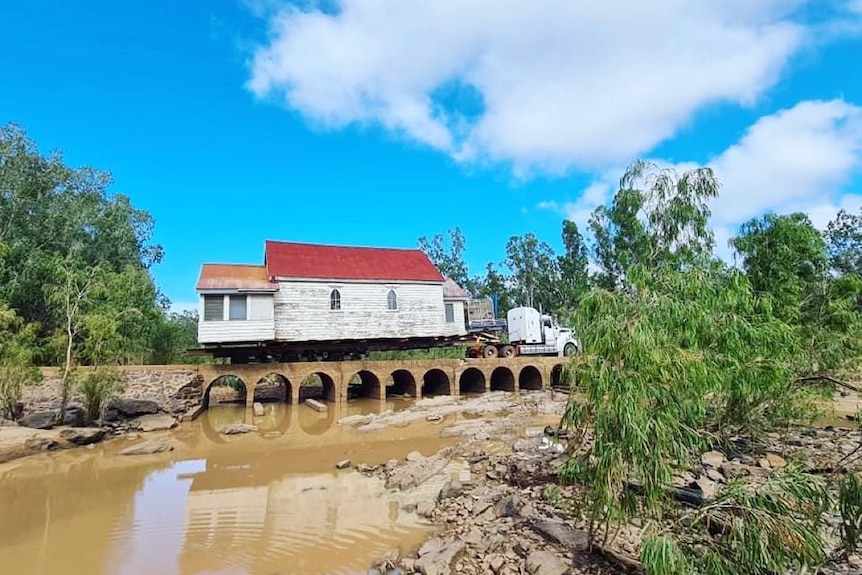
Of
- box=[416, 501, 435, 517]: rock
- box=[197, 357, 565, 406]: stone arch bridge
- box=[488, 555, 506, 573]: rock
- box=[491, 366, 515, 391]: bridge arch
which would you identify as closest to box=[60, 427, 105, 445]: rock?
box=[197, 357, 565, 406]: stone arch bridge

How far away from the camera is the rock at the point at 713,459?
10674 mm

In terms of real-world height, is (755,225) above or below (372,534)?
above

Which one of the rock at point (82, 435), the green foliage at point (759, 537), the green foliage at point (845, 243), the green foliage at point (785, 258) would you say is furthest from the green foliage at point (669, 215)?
the green foliage at point (845, 243)

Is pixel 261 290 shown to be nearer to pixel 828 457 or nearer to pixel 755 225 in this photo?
pixel 755 225

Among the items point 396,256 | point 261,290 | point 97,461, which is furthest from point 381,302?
point 97,461

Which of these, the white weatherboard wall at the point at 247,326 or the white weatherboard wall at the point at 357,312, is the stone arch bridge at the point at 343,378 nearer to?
the white weatherboard wall at the point at 247,326

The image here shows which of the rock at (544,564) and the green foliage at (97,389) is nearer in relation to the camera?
the rock at (544,564)

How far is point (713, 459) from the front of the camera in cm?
1111

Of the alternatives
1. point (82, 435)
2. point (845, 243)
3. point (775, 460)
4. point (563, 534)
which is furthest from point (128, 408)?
point (845, 243)

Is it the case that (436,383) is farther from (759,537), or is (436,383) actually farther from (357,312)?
(759,537)

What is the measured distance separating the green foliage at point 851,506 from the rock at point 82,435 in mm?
20638

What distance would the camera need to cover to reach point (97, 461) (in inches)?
607

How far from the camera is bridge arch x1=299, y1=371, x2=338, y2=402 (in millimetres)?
26622

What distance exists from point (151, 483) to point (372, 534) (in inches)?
309
